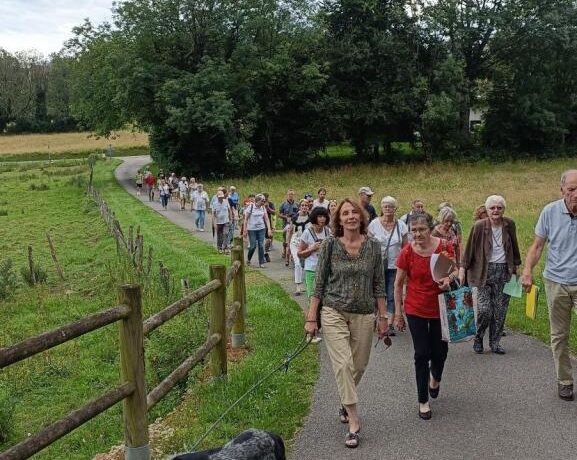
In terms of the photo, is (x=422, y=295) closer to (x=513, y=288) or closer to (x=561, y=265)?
(x=561, y=265)

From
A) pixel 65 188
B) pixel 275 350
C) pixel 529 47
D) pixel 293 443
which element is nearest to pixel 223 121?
pixel 65 188

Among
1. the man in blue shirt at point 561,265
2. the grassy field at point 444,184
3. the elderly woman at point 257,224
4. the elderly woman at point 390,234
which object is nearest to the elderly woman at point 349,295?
the man in blue shirt at point 561,265

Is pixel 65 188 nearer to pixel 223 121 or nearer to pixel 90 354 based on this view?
pixel 223 121

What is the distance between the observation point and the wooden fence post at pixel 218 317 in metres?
6.39

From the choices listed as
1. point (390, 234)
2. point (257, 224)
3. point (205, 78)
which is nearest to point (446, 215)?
point (390, 234)

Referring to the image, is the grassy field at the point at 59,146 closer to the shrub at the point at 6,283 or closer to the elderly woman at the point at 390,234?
the shrub at the point at 6,283

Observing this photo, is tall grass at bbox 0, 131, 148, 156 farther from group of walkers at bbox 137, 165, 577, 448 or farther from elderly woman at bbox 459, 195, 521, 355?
group of walkers at bbox 137, 165, 577, 448

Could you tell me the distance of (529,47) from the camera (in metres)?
46.7

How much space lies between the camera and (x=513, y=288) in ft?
24.0

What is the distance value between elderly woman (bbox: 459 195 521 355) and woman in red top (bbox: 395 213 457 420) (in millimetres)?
1816

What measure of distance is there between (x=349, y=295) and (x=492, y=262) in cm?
291

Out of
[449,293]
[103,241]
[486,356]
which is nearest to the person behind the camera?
[449,293]

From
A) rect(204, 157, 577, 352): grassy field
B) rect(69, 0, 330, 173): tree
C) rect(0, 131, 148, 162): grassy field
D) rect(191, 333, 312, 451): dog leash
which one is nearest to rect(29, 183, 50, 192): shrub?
rect(69, 0, 330, 173): tree

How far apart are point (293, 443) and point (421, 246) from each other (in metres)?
1.99
